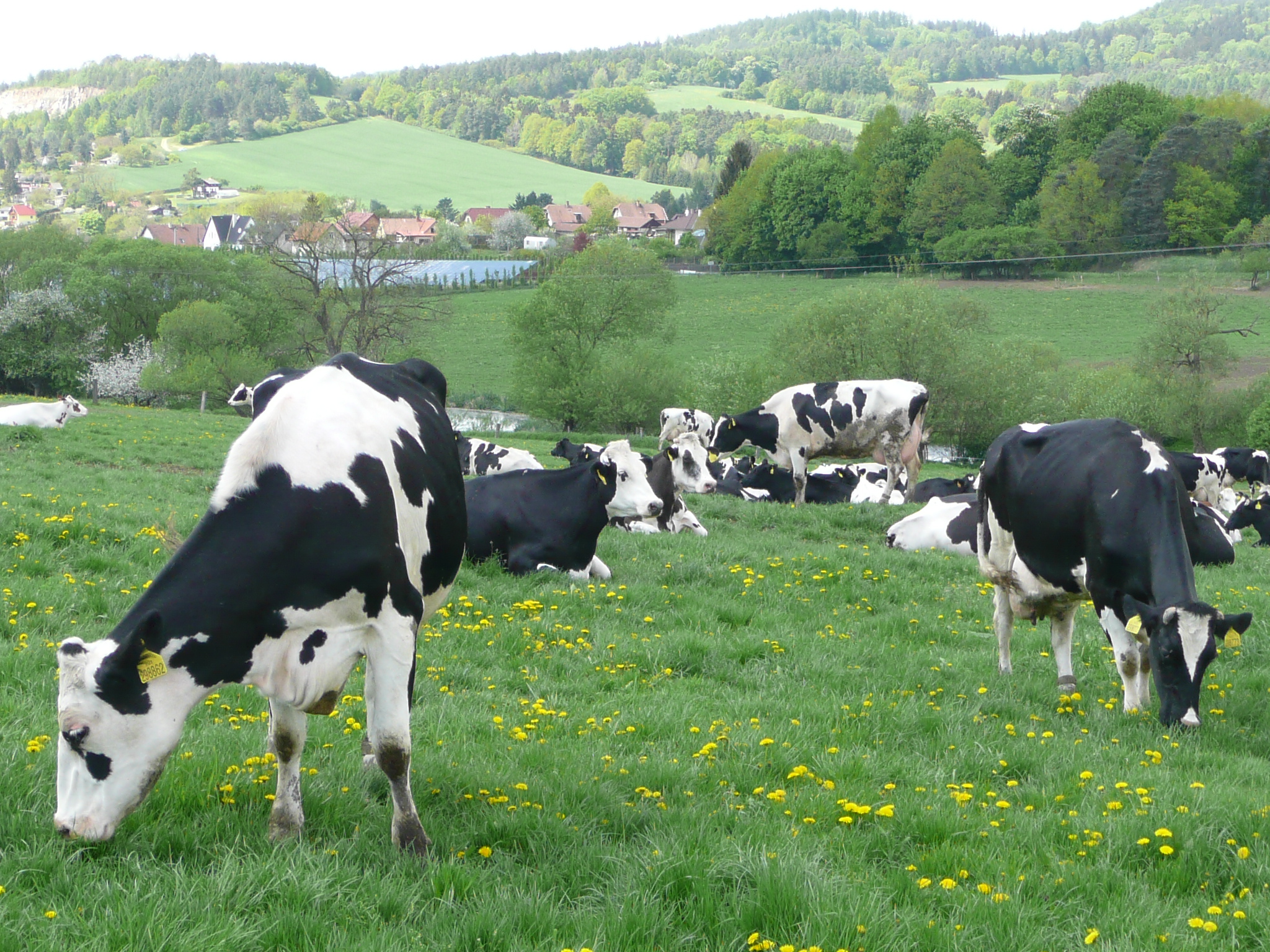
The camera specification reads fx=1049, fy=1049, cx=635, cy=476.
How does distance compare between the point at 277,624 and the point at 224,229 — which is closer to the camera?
the point at 277,624

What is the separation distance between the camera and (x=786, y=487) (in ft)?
75.7

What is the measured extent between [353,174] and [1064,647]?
184m

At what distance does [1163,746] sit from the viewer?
21.3 feet

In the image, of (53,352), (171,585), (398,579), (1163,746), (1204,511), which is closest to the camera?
(171,585)

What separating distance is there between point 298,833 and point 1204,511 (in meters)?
17.0

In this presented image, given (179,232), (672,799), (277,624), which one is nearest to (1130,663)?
(672,799)

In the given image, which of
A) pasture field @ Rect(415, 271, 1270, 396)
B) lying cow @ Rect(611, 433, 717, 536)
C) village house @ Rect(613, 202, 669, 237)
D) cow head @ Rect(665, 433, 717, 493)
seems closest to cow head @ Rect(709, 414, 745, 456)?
cow head @ Rect(665, 433, 717, 493)

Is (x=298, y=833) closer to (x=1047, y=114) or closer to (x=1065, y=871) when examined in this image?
(x=1065, y=871)

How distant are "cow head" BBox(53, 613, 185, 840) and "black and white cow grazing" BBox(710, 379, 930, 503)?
730 inches

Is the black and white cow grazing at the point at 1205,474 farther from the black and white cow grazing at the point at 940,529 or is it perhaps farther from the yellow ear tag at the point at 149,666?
the yellow ear tag at the point at 149,666

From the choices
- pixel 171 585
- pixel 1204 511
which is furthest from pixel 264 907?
pixel 1204 511

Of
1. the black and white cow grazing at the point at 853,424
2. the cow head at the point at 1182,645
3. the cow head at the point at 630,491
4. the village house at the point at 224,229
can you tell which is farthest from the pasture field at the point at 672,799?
the village house at the point at 224,229

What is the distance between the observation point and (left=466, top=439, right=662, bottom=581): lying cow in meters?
11.5

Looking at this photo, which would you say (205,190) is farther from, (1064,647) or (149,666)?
(149,666)
